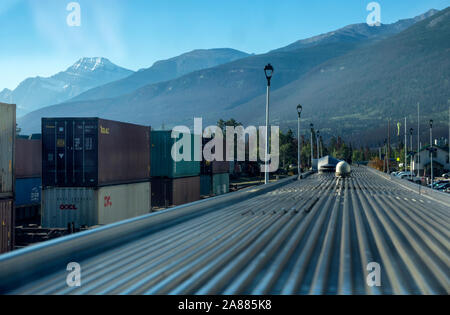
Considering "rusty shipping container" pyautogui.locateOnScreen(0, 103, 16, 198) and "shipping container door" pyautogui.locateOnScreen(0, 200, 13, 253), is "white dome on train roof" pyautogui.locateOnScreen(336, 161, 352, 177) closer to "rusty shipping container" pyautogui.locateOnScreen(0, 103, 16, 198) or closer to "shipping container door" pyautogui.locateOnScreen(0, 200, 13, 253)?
"rusty shipping container" pyautogui.locateOnScreen(0, 103, 16, 198)

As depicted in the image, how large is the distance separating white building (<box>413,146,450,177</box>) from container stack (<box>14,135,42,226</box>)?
99.4 metres

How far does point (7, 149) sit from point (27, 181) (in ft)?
39.5

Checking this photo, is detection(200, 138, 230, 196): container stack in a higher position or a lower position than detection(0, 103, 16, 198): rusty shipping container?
lower

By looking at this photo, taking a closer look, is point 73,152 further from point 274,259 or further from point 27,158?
point 274,259

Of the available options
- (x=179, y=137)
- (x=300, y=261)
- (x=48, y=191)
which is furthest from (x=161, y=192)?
(x=300, y=261)

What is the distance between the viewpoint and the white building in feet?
342

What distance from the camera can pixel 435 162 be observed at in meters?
106

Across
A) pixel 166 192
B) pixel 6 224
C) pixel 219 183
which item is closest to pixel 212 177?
pixel 219 183

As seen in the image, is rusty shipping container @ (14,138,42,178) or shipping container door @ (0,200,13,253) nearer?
shipping container door @ (0,200,13,253)

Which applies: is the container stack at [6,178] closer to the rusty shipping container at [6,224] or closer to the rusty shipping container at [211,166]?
the rusty shipping container at [6,224]

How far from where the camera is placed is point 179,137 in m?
29.3

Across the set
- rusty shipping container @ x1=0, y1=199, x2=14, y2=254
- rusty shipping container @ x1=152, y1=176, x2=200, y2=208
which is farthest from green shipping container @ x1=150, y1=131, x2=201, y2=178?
rusty shipping container @ x1=0, y1=199, x2=14, y2=254
